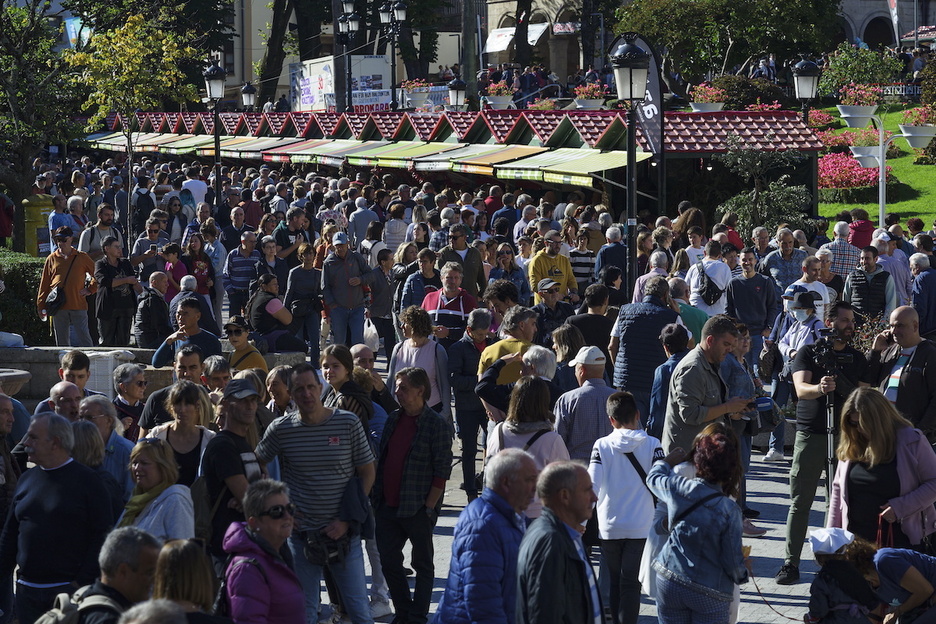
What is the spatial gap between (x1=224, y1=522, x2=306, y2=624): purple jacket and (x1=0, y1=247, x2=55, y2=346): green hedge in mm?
10404

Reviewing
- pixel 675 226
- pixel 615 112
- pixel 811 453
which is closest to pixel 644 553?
pixel 811 453

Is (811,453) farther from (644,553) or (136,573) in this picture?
(136,573)

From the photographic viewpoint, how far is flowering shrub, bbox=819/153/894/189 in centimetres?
3100

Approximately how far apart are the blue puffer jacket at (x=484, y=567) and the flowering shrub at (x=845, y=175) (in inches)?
1075

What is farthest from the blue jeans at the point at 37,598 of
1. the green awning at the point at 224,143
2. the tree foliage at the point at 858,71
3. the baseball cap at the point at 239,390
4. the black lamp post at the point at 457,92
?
the tree foliage at the point at 858,71

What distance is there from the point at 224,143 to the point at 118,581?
117 ft

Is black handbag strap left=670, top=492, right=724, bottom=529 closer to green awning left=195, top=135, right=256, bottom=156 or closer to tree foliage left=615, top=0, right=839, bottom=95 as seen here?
green awning left=195, top=135, right=256, bottom=156

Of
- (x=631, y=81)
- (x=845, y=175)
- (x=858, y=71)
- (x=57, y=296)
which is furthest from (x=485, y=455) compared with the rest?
(x=858, y=71)

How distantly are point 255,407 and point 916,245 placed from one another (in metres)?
9.77

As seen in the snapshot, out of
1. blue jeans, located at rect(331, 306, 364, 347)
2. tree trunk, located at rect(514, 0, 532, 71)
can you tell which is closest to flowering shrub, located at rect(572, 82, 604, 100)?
tree trunk, located at rect(514, 0, 532, 71)

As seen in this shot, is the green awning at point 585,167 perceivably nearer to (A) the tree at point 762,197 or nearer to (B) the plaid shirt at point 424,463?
(A) the tree at point 762,197

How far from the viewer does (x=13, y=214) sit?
2078cm

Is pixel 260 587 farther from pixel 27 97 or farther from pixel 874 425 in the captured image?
pixel 27 97

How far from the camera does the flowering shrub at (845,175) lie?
102ft
